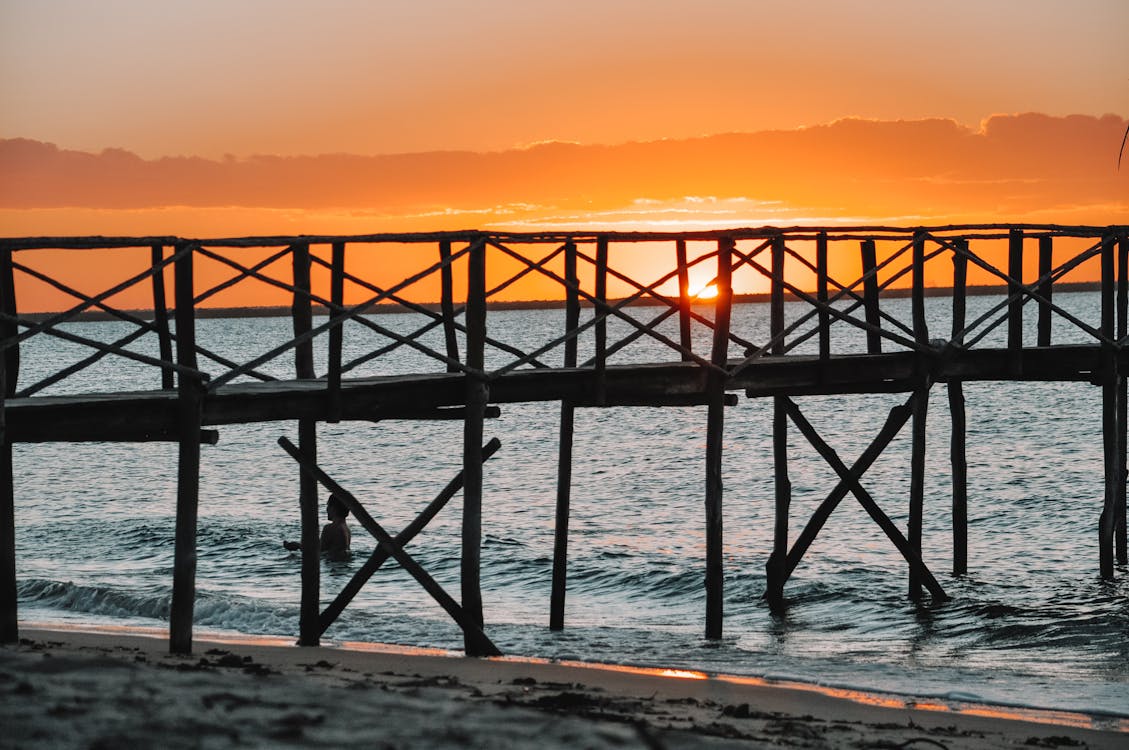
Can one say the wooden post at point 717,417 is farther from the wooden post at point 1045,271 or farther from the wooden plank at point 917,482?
the wooden post at point 1045,271

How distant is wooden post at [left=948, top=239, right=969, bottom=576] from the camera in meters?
17.6

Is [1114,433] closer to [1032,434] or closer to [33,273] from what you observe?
[33,273]

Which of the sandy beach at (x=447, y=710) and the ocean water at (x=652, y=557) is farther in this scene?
the ocean water at (x=652, y=557)

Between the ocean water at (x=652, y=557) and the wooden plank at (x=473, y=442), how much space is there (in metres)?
1.52

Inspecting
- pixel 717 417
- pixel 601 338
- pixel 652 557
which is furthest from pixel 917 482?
pixel 652 557

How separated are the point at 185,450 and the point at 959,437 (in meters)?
11.3

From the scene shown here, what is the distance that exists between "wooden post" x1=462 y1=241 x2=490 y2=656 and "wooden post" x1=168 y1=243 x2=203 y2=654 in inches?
102

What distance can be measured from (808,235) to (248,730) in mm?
9798

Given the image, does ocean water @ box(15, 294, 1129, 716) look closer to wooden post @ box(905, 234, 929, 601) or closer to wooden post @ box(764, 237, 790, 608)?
wooden post @ box(764, 237, 790, 608)

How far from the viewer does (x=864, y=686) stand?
12945 millimetres

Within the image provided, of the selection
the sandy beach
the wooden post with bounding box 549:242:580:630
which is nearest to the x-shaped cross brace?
the wooden post with bounding box 549:242:580:630

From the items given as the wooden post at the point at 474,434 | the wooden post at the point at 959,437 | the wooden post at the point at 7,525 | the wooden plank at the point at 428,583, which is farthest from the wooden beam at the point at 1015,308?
the wooden post at the point at 7,525

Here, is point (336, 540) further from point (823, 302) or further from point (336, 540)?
point (823, 302)

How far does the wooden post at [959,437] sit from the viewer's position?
57.9 ft
